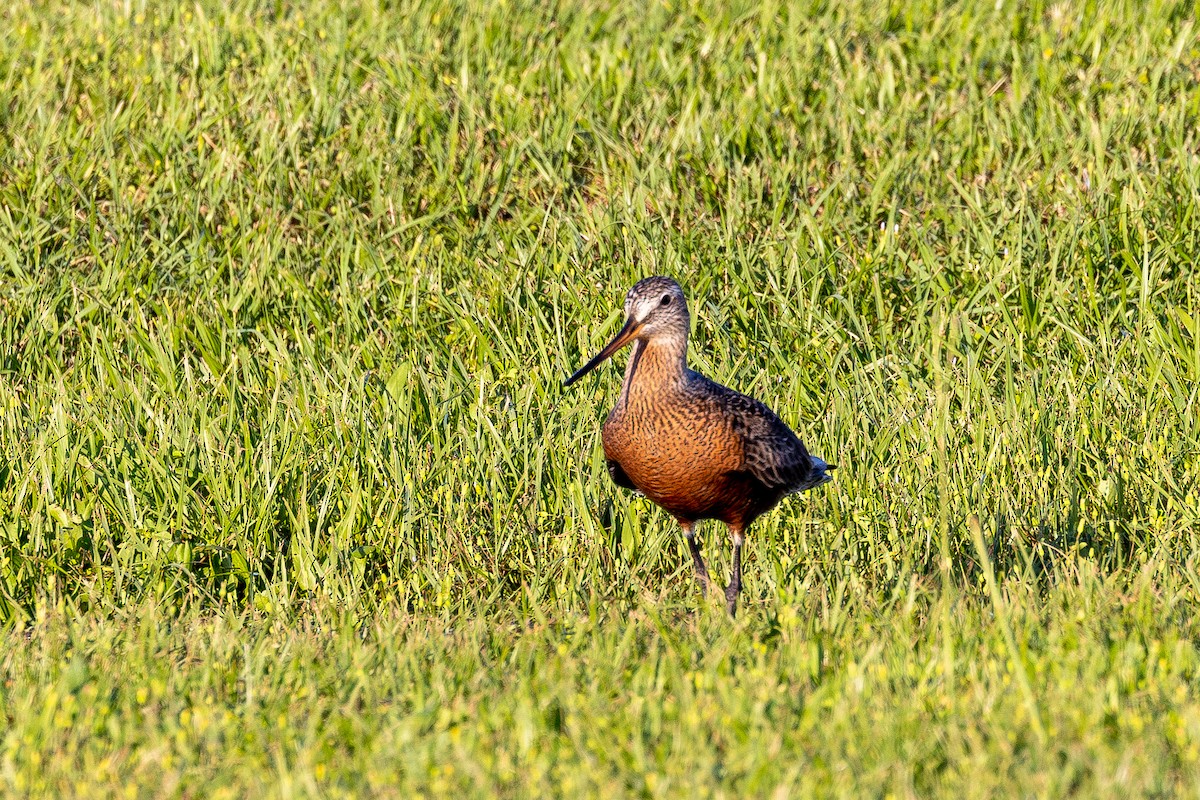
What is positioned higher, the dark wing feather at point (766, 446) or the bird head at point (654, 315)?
the bird head at point (654, 315)

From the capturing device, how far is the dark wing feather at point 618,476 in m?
5.23

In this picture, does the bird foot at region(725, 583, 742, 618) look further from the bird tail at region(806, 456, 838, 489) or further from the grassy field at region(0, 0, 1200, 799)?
the bird tail at region(806, 456, 838, 489)

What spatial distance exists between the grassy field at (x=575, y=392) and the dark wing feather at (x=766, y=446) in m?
0.40

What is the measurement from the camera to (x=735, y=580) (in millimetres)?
5121

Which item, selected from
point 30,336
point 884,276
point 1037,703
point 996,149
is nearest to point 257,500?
point 30,336

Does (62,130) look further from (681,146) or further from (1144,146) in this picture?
(1144,146)

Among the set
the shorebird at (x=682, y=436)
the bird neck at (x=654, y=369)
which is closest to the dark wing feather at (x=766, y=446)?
the shorebird at (x=682, y=436)

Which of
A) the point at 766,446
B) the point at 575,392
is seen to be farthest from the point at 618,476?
the point at 575,392

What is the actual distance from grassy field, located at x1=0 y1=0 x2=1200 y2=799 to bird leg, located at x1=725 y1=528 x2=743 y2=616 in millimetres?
117

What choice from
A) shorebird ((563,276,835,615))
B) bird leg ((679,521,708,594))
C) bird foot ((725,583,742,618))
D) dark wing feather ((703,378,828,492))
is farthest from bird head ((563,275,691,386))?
bird foot ((725,583,742,618))

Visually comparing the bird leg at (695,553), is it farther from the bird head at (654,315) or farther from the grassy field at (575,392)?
the bird head at (654,315)

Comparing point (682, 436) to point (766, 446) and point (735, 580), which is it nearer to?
point (766, 446)

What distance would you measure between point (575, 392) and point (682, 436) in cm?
168

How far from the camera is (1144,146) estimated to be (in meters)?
8.45
